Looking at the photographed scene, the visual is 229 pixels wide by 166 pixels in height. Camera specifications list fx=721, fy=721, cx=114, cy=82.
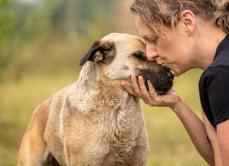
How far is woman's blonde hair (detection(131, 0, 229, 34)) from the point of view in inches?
187

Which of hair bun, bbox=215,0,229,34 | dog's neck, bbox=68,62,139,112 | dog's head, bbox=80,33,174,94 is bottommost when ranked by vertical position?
dog's neck, bbox=68,62,139,112

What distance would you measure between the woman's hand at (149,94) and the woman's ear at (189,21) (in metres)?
0.78

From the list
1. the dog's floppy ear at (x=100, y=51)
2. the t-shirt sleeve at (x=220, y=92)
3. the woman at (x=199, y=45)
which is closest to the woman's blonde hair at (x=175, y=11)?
the woman at (x=199, y=45)

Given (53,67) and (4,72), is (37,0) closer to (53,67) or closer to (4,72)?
(4,72)

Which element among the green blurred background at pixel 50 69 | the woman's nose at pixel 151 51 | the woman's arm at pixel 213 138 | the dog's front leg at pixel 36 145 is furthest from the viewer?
the green blurred background at pixel 50 69

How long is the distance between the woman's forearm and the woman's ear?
2.66ft

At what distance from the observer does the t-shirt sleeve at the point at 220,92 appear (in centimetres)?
434

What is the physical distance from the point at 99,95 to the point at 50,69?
14.6 meters

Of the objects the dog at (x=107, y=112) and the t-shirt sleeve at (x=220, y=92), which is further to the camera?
the dog at (x=107, y=112)

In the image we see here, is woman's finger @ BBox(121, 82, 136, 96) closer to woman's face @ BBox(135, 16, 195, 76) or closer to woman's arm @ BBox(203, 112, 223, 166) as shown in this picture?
woman's face @ BBox(135, 16, 195, 76)

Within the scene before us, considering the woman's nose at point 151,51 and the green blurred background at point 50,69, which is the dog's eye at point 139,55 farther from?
the green blurred background at point 50,69

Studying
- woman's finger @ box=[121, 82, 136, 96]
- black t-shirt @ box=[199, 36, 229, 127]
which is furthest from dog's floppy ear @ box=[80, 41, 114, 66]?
black t-shirt @ box=[199, 36, 229, 127]

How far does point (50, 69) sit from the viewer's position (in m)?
20.4

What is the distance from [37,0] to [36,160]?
7.30m
